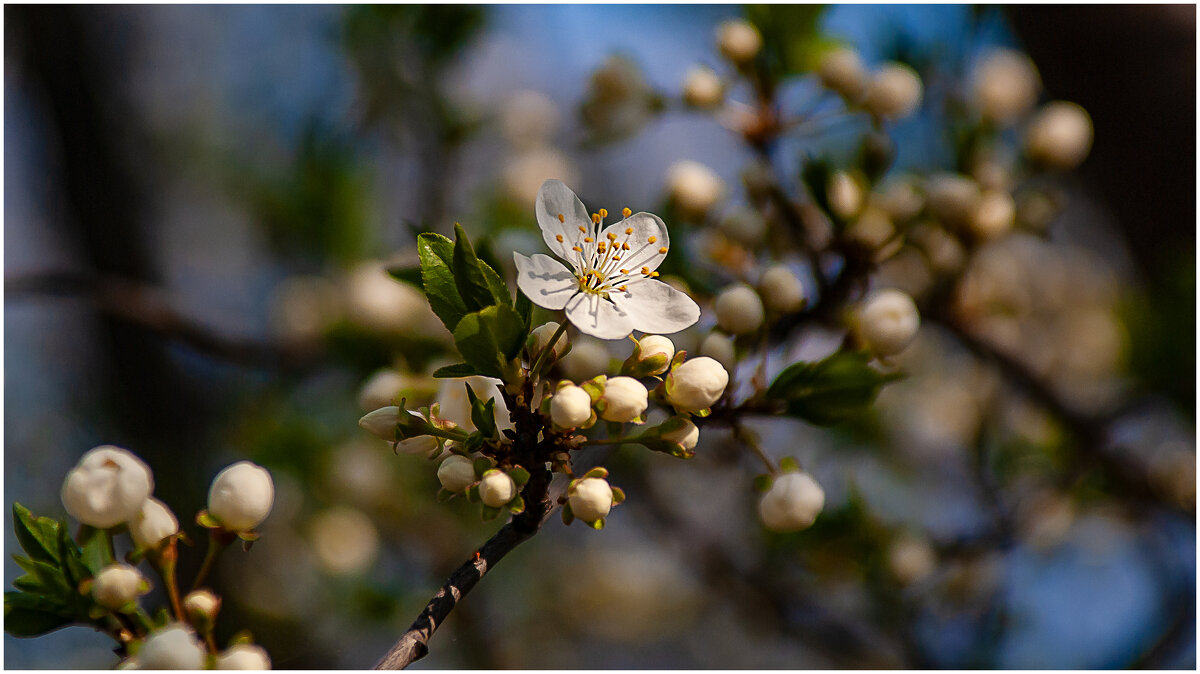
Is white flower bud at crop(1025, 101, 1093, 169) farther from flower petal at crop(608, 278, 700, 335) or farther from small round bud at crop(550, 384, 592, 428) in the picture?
small round bud at crop(550, 384, 592, 428)

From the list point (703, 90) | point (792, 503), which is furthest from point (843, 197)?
point (792, 503)

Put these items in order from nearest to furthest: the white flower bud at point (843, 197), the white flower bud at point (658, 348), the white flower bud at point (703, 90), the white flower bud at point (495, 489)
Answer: the white flower bud at point (495, 489)
the white flower bud at point (658, 348)
the white flower bud at point (843, 197)
the white flower bud at point (703, 90)

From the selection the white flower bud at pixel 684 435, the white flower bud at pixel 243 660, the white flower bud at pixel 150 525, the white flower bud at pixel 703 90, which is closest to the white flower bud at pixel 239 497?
the white flower bud at pixel 150 525

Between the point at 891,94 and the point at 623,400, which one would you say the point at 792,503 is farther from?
the point at 891,94

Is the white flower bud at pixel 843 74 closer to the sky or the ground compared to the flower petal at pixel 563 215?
closer to the ground

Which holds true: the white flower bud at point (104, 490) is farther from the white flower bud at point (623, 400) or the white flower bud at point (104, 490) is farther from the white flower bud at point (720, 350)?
the white flower bud at point (720, 350)

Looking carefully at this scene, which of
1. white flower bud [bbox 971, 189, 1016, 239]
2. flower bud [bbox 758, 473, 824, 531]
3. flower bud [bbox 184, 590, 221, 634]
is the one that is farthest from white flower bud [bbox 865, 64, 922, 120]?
flower bud [bbox 184, 590, 221, 634]

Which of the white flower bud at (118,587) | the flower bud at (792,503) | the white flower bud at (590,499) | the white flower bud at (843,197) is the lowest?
the flower bud at (792,503)
